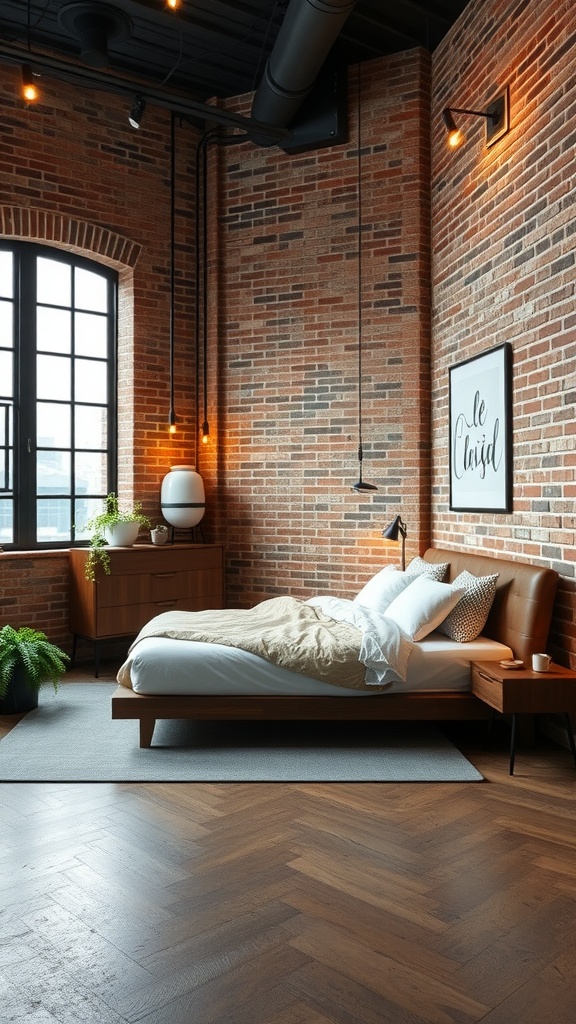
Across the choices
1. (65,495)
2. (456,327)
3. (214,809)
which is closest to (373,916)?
(214,809)

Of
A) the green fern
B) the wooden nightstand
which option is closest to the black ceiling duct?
the green fern

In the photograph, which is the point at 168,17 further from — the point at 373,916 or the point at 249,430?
the point at 373,916

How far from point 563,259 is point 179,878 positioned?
3325 millimetres

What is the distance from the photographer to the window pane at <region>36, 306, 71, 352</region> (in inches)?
252

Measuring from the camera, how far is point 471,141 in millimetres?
5363

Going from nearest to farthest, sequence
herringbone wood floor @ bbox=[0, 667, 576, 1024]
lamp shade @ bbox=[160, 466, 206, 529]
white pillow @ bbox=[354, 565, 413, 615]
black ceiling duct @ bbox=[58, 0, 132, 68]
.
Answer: herringbone wood floor @ bbox=[0, 667, 576, 1024] < white pillow @ bbox=[354, 565, 413, 615] < black ceiling duct @ bbox=[58, 0, 132, 68] < lamp shade @ bbox=[160, 466, 206, 529]

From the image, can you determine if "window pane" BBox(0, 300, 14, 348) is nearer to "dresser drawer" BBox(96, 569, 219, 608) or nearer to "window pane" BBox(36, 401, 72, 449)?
"window pane" BBox(36, 401, 72, 449)

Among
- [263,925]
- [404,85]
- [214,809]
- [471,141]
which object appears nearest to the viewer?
[263,925]

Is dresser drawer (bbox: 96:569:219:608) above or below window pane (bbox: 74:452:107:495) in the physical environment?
below

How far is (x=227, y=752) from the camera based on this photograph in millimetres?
4172

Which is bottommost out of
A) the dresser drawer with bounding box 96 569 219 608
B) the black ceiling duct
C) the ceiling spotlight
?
the dresser drawer with bounding box 96 569 219 608

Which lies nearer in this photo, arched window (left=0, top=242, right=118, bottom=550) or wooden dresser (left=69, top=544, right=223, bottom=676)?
wooden dresser (left=69, top=544, right=223, bottom=676)

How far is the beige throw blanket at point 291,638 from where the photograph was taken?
418 cm

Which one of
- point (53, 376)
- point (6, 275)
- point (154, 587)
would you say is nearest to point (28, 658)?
point (154, 587)
